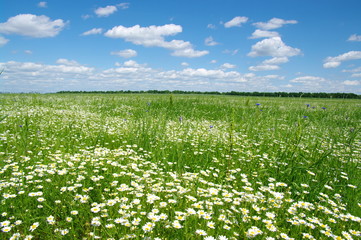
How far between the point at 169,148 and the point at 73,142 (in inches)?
102

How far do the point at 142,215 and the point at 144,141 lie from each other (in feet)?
10.3

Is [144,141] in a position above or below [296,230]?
above

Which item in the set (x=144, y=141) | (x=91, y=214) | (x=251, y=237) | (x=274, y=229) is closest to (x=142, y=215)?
(x=91, y=214)

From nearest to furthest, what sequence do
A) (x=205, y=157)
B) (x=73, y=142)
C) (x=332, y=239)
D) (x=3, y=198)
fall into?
1. (x=332, y=239)
2. (x=3, y=198)
3. (x=205, y=157)
4. (x=73, y=142)

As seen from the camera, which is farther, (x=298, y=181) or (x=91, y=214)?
(x=298, y=181)

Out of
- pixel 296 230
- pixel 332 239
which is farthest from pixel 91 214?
pixel 332 239

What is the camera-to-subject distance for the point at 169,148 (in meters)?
5.43

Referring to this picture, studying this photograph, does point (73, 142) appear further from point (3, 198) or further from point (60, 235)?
point (60, 235)

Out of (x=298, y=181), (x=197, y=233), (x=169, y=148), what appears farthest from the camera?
(x=169, y=148)

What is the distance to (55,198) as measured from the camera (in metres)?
2.93

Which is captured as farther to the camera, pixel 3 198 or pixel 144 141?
pixel 144 141

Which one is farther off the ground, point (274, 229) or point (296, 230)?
point (274, 229)

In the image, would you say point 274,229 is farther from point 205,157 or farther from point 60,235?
point 205,157

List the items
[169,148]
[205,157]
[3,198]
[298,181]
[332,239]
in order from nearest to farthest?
[332,239] < [3,198] < [298,181] < [205,157] < [169,148]
